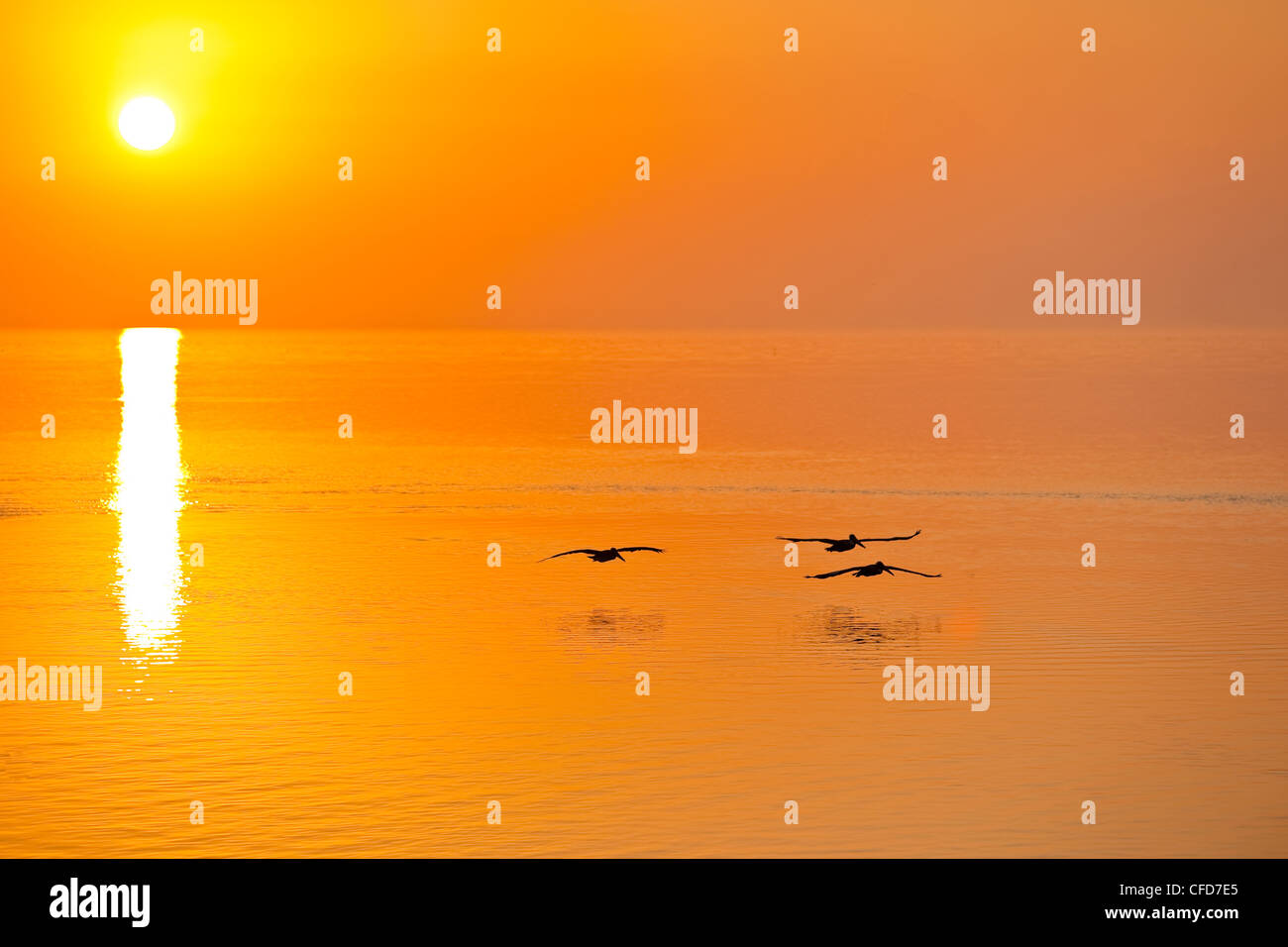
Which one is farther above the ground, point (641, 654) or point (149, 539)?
point (149, 539)

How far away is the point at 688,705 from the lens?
26562 millimetres

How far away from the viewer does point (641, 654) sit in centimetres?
2980

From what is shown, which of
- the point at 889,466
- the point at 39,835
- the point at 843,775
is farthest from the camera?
the point at 889,466

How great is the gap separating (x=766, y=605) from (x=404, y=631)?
23.5 ft

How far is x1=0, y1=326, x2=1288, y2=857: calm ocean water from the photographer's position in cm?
2161

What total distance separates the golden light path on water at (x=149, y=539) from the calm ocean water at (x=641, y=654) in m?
0.18

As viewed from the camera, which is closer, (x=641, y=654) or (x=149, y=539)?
(x=641, y=654)

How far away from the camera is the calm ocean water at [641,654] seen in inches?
851

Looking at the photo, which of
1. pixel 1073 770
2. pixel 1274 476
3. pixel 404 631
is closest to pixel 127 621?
pixel 404 631

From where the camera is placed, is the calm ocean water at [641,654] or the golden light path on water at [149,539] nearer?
the calm ocean water at [641,654]

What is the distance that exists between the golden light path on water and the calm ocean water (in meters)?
0.18

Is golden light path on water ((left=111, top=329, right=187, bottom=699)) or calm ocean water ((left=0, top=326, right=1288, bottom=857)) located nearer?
calm ocean water ((left=0, top=326, right=1288, bottom=857))

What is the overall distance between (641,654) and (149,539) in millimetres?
18893
